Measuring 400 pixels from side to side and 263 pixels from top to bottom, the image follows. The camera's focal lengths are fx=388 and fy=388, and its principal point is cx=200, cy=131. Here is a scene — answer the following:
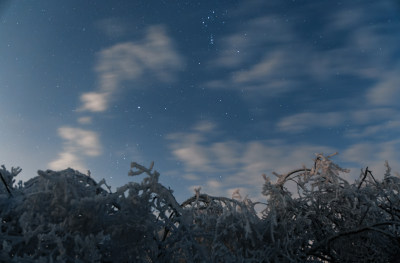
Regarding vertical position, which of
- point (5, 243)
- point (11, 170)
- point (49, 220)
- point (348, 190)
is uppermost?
point (348, 190)

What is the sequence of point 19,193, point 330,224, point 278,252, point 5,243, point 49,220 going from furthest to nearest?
point 330,224 < point 278,252 < point 19,193 < point 49,220 < point 5,243

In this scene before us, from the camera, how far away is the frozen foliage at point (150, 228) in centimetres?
165

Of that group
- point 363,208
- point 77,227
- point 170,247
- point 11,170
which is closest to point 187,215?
point 170,247

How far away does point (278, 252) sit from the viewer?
2.37 metres

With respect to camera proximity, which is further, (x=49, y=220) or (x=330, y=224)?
(x=330, y=224)

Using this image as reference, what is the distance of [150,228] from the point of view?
181 centimetres

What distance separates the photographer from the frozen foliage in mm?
1647

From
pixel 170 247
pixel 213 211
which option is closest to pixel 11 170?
pixel 170 247

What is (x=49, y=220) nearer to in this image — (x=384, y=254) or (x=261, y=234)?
(x=261, y=234)

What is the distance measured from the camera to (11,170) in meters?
1.98

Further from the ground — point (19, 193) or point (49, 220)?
point (19, 193)

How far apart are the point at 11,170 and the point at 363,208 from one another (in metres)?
2.46

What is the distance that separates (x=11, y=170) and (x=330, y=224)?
7.21 ft

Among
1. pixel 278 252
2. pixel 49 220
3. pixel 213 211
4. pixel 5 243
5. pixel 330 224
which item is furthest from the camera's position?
pixel 330 224
